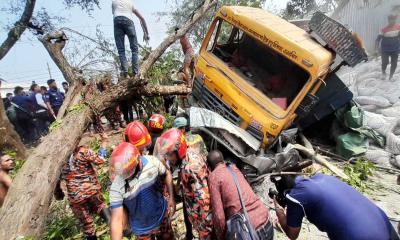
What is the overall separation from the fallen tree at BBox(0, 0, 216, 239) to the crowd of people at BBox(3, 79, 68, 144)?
4.66 meters

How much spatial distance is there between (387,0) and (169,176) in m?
14.7

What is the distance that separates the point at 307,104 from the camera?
4676 mm

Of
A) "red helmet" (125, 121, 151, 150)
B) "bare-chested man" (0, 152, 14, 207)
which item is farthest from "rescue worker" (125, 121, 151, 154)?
"bare-chested man" (0, 152, 14, 207)

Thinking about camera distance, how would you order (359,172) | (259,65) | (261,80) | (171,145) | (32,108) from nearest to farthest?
(171,145) → (261,80) → (259,65) → (359,172) → (32,108)

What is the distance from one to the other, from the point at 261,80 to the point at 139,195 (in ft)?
10.3

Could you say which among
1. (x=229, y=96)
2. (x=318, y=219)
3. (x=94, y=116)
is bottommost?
(x=94, y=116)

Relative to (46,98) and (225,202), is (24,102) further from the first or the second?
(225,202)

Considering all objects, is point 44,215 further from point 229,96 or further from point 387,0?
point 387,0

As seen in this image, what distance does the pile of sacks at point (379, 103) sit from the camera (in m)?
6.35

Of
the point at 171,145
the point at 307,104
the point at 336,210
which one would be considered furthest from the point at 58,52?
the point at 336,210

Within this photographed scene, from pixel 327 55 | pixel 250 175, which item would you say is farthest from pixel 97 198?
pixel 327 55

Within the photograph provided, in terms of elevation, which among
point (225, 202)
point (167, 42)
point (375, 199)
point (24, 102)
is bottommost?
point (24, 102)

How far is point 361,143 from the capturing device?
6453 mm

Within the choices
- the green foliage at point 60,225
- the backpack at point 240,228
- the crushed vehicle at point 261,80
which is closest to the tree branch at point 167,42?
the crushed vehicle at point 261,80
